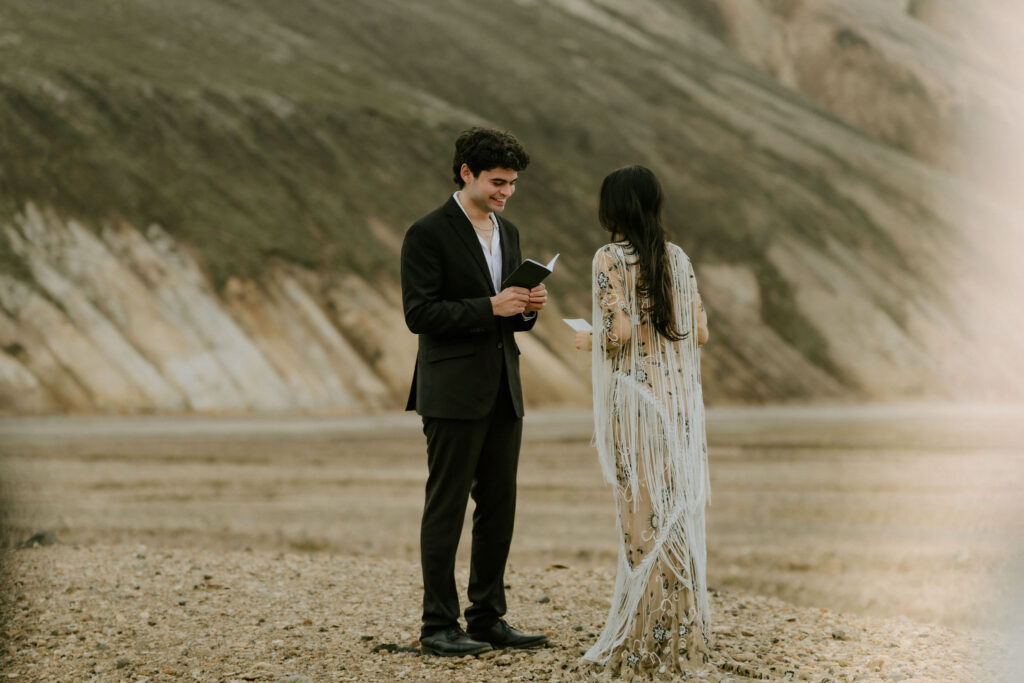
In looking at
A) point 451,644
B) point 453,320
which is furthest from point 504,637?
point 453,320

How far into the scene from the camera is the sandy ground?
5043mm

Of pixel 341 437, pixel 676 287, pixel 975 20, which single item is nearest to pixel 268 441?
pixel 341 437

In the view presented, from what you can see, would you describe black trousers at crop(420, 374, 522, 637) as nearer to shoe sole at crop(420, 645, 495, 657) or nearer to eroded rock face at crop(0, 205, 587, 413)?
shoe sole at crop(420, 645, 495, 657)

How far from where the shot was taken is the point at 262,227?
23531 mm

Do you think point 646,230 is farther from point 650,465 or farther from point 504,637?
point 504,637

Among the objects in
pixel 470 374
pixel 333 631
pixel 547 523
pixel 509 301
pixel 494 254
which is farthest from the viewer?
pixel 547 523

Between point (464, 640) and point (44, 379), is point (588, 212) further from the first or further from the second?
point (464, 640)

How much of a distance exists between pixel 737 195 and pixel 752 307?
177 inches

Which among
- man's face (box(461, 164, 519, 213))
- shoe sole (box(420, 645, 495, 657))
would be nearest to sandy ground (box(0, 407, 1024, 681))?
shoe sole (box(420, 645, 495, 657))

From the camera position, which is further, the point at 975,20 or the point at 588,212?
the point at 975,20

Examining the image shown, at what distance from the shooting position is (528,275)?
399 centimetres

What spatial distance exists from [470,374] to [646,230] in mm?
862

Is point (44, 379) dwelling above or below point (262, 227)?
below

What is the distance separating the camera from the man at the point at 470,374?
407 centimetres
